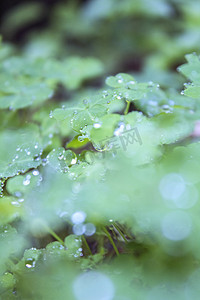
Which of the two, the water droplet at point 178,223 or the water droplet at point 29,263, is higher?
the water droplet at point 178,223

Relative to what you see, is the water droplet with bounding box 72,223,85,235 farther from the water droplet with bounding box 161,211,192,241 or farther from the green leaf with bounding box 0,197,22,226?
the water droplet with bounding box 161,211,192,241

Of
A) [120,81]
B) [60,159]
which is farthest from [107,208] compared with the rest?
[120,81]

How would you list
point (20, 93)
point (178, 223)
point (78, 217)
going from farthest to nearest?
point (20, 93), point (78, 217), point (178, 223)

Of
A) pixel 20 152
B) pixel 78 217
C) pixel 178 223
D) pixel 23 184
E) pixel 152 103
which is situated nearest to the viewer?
pixel 178 223

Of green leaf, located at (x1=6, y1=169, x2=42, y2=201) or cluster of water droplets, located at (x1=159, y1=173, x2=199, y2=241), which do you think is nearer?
cluster of water droplets, located at (x1=159, y1=173, x2=199, y2=241)

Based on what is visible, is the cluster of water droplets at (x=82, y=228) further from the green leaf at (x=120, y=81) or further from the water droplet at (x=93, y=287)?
the green leaf at (x=120, y=81)

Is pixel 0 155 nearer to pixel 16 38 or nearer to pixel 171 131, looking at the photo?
pixel 171 131

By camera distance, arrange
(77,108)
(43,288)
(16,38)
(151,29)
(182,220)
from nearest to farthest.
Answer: (182,220), (43,288), (77,108), (151,29), (16,38)

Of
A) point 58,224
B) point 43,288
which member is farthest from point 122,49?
point 43,288

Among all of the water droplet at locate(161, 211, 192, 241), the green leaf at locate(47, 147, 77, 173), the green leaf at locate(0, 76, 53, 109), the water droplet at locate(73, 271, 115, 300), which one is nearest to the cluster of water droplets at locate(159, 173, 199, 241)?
the water droplet at locate(161, 211, 192, 241)

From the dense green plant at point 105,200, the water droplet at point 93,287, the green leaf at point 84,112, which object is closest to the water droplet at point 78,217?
the dense green plant at point 105,200

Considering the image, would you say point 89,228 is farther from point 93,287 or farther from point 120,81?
point 120,81
